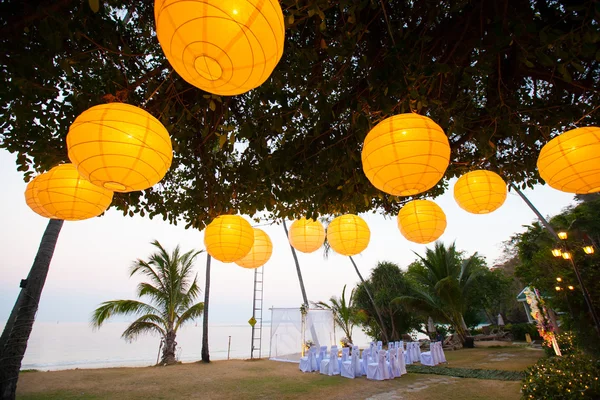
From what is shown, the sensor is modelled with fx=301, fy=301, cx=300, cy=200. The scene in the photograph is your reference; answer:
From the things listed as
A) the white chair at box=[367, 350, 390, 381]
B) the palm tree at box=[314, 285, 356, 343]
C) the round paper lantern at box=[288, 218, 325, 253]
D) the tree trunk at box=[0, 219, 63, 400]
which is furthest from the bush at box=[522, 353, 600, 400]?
the palm tree at box=[314, 285, 356, 343]

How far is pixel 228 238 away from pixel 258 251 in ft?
3.85

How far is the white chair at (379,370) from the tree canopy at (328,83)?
5.94m

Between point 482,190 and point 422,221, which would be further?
point 422,221

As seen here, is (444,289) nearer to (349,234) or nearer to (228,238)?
(349,234)

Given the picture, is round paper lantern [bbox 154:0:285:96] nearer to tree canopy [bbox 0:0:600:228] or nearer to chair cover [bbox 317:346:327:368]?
tree canopy [bbox 0:0:600:228]

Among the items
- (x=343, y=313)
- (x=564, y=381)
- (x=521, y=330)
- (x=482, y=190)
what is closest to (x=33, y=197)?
(x=482, y=190)

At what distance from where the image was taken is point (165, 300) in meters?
11.3

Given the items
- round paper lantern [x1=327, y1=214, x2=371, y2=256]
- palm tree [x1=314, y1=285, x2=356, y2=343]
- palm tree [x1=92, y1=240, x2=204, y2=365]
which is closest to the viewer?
round paper lantern [x1=327, y1=214, x2=371, y2=256]

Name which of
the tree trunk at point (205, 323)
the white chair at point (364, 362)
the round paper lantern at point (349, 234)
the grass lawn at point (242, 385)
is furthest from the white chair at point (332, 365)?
the round paper lantern at point (349, 234)

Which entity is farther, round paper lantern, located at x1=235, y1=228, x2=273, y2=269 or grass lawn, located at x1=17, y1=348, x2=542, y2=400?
grass lawn, located at x1=17, y1=348, x2=542, y2=400

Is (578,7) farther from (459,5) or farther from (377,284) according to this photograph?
(377,284)

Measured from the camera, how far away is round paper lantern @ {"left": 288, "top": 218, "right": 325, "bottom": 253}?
3738 mm

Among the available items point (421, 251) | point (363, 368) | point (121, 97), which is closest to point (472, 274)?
point (421, 251)

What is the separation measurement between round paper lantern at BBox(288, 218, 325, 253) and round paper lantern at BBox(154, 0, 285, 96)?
2.73 metres
